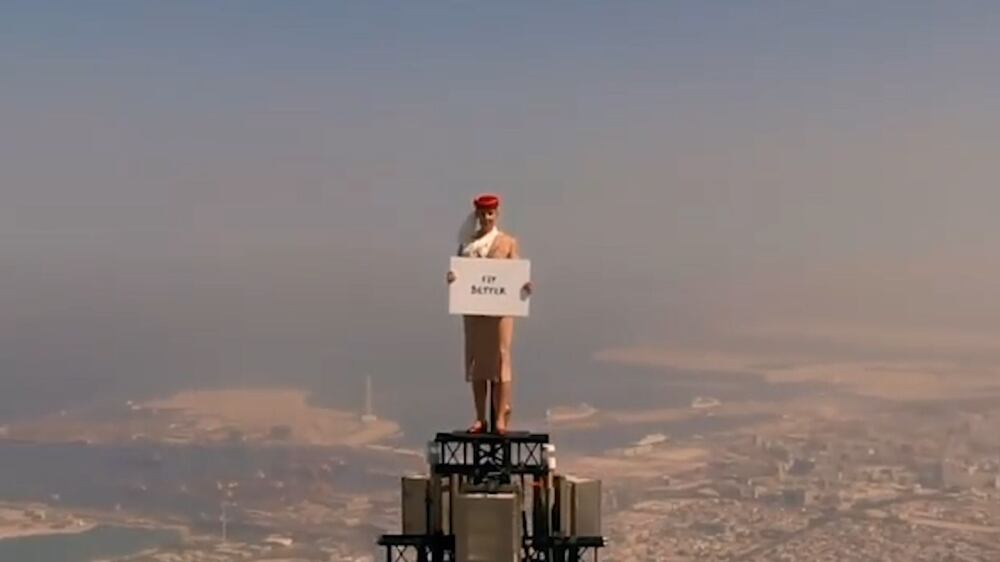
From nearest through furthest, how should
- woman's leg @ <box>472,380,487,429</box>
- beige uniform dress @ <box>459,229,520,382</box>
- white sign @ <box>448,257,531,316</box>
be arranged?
white sign @ <box>448,257,531,316</box> → beige uniform dress @ <box>459,229,520,382</box> → woman's leg @ <box>472,380,487,429</box>

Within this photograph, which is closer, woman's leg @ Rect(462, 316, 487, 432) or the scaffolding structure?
the scaffolding structure

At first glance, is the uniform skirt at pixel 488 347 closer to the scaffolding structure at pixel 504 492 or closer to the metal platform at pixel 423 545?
the scaffolding structure at pixel 504 492

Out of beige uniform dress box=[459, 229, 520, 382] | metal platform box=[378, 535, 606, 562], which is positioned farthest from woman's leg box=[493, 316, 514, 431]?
metal platform box=[378, 535, 606, 562]

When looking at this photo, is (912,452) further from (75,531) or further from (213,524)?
(75,531)

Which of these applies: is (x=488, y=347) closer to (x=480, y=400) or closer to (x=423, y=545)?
(x=480, y=400)

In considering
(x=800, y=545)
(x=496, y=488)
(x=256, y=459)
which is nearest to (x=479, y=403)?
(x=496, y=488)

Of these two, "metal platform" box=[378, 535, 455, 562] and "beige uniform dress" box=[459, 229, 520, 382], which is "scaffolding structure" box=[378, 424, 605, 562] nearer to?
"metal platform" box=[378, 535, 455, 562]

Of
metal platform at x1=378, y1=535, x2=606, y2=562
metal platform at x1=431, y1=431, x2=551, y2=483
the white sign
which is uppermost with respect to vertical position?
the white sign
